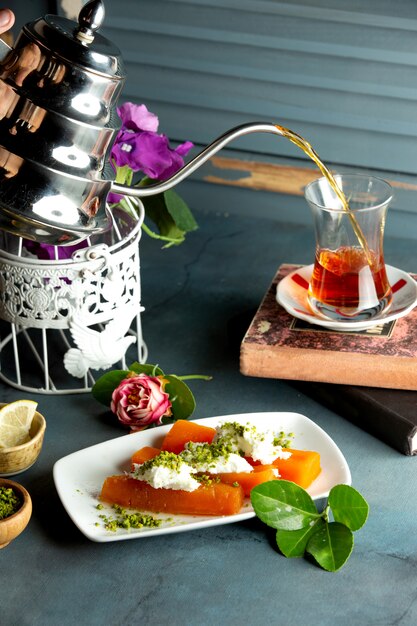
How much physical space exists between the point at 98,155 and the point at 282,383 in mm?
396

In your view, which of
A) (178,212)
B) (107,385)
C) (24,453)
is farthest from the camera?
(178,212)

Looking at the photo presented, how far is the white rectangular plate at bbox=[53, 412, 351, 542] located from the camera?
0.86 m

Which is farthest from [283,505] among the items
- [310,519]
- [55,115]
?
[55,115]

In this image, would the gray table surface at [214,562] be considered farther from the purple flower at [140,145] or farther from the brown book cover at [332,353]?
the purple flower at [140,145]

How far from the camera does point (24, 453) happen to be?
95 cm

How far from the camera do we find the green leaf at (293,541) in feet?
2.82

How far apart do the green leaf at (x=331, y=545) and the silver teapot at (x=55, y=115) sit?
361mm

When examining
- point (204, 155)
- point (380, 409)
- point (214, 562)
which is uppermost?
point (204, 155)

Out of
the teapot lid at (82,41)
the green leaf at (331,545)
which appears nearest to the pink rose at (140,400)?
the green leaf at (331,545)

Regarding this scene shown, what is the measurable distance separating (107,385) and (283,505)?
29 centimetres

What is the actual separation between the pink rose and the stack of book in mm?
113

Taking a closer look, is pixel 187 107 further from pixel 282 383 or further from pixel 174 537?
pixel 174 537

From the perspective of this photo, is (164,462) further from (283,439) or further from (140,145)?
(140,145)

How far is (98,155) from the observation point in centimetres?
86
